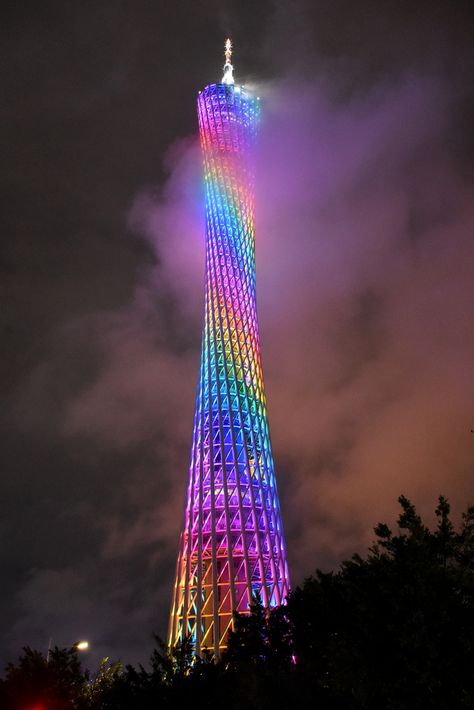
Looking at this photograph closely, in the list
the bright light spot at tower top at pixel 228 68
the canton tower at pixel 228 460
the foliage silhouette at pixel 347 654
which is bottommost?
the foliage silhouette at pixel 347 654

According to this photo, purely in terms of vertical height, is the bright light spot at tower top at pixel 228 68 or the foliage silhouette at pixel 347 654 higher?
the bright light spot at tower top at pixel 228 68

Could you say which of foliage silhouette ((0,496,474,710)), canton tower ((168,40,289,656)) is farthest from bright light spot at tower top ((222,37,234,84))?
foliage silhouette ((0,496,474,710))

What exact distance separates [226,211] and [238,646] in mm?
34277

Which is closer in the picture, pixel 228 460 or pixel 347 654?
pixel 347 654

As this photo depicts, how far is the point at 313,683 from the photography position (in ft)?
71.7

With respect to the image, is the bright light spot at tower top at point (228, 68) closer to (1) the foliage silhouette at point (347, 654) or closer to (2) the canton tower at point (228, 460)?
(2) the canton tower at point (228, 460)

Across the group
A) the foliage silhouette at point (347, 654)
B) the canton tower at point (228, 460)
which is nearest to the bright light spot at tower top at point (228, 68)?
the canton tower at point (228, 460)

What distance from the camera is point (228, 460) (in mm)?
43188

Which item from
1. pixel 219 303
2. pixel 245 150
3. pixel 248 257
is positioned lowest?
pixel 219 303

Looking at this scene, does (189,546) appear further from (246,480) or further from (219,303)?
(219,303)

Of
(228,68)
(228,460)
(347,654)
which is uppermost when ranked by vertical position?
(228,68)

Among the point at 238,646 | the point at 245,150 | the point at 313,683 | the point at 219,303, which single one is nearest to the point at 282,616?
the point at 238,646

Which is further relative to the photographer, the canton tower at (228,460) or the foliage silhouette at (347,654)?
the canton tower at (228,460)

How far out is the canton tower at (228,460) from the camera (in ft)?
130
